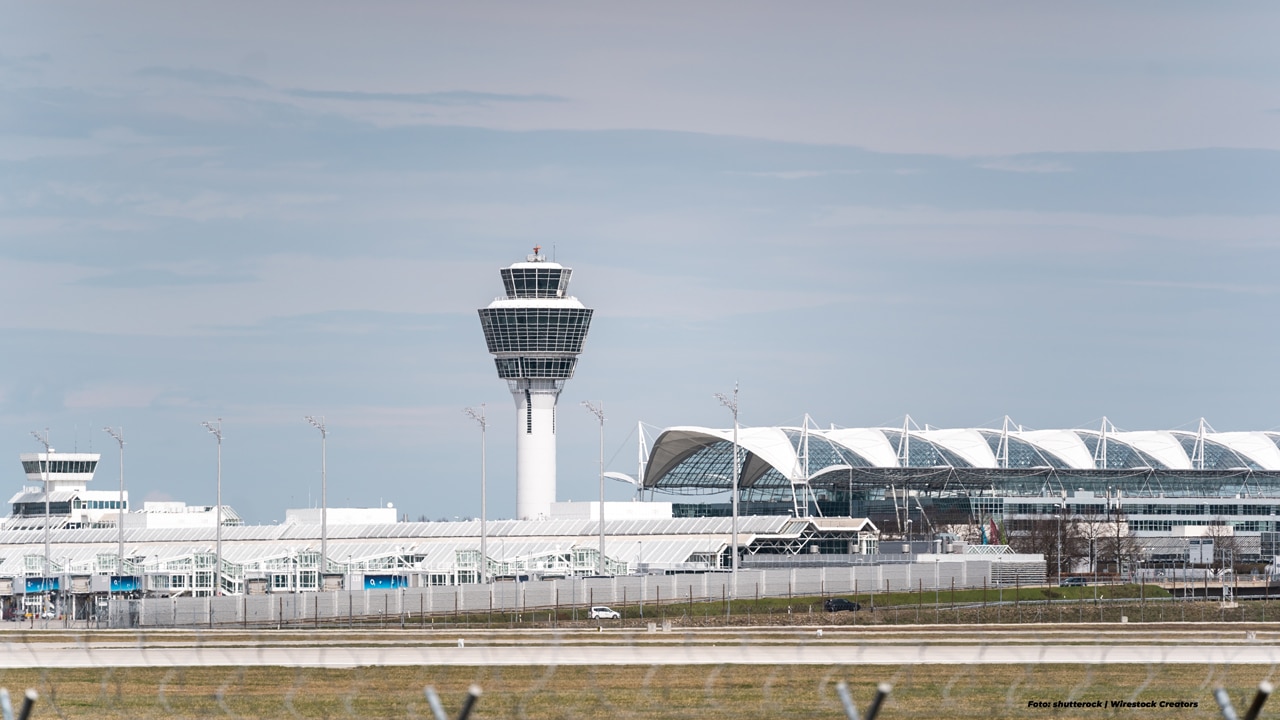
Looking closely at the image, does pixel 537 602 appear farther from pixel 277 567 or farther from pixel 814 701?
pixel 814 701

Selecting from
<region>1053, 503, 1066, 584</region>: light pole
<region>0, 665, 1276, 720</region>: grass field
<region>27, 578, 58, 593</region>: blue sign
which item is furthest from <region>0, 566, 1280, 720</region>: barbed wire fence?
<region>27, 578, 58, 593</region>: blue sign

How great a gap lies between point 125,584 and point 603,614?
188 feet

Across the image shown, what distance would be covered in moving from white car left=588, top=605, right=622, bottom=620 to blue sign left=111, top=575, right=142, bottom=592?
53146mm

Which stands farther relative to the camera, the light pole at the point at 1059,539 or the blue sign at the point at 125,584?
the light pole at the point at 1059,539

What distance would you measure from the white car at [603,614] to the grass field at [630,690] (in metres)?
43.6

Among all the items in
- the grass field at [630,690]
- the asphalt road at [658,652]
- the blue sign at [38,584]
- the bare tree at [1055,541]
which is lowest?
the blue sign at [38,584]

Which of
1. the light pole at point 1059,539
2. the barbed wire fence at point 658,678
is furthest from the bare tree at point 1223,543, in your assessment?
the barbed wire fence at point 658,678

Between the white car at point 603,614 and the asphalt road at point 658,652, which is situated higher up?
the asphalt road at point 658,652

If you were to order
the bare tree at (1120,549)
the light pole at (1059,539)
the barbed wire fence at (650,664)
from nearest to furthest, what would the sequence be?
the barbed wire fence at (650,664) → the light pole at (1059,539) → the bare tree at (1120,549)

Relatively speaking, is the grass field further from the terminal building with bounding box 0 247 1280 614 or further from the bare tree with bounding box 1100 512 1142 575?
the bare tree with bounding box 1100 512 1142 575

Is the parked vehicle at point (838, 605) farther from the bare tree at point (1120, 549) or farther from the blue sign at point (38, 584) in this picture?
the blue sign at point (38, 584)

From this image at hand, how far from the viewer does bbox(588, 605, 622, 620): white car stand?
92588 mm

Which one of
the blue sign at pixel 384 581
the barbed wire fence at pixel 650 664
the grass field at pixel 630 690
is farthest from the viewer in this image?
the blue sign at pixel 384 581

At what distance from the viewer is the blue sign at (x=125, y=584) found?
445 ft
